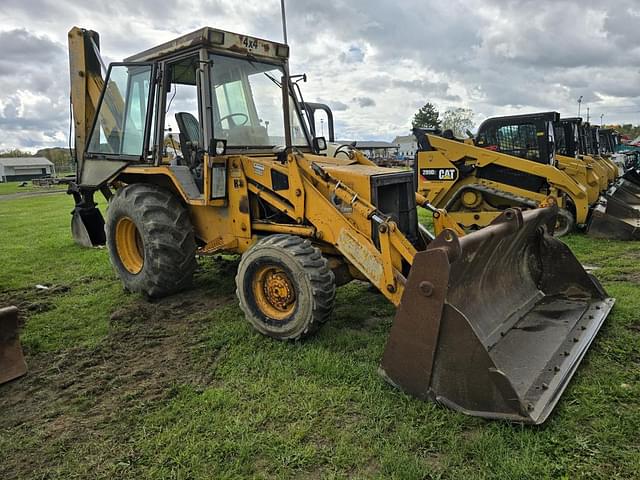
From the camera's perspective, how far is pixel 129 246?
20.2 feet

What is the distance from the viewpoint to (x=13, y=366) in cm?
390

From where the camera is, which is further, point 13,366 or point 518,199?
point 518,199

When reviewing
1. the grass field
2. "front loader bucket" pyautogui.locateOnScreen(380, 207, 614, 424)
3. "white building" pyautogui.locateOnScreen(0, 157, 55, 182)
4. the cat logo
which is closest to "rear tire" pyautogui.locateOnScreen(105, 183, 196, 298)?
the grass field

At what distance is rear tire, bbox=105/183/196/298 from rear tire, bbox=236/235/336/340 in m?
1.18

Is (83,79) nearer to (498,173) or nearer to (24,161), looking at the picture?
(498,173)

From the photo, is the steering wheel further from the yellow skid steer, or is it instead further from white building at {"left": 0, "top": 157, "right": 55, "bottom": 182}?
white building at {"left": 0, "top": 157, "right": 55, "bottom": 182}

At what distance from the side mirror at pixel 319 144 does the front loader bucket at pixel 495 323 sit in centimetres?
256

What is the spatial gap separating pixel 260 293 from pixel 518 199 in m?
6.42

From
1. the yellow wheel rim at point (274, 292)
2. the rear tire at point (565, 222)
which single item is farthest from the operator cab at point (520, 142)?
the yellow wheel rim at point (274, 292)

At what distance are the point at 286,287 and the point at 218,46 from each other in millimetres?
2579

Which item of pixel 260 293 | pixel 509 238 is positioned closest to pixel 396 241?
pixel 509 238

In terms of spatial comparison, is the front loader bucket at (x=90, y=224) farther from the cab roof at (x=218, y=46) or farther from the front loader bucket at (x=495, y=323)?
the front loader bucket at (x=495, y=323)

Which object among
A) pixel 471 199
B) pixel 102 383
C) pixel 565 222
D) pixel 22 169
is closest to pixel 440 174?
pixel 471 199

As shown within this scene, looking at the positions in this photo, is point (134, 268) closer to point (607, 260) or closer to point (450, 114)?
point (607, 260)
